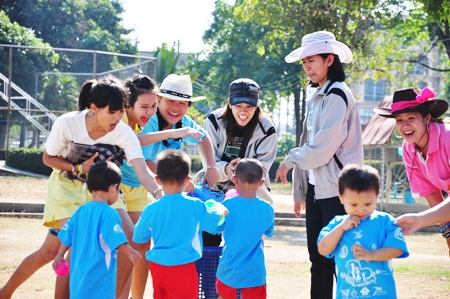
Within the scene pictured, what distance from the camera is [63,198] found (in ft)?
20.2

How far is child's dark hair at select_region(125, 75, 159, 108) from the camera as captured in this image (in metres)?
6.74

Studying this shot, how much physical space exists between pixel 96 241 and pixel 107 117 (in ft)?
3.33

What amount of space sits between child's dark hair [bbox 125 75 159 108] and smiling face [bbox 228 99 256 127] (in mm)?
697

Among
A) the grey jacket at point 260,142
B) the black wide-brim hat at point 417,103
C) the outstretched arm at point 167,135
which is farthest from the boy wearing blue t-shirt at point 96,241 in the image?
the black wide-brim hat at point 417,103

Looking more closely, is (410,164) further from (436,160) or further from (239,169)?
(239,169)

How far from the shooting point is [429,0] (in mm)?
20828

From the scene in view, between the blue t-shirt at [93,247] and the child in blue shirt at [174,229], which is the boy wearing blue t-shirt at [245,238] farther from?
the blue t-shirt at [93,247]

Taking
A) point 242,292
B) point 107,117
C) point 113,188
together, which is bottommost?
point 242,292

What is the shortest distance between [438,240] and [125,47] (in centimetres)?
4647

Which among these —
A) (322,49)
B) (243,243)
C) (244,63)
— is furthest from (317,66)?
(244,63)

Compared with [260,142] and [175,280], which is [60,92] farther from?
[175,280]

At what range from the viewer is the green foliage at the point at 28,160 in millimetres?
24641

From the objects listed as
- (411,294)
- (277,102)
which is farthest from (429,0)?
(277,102)

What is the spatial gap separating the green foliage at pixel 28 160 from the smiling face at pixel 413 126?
19.5 metres
